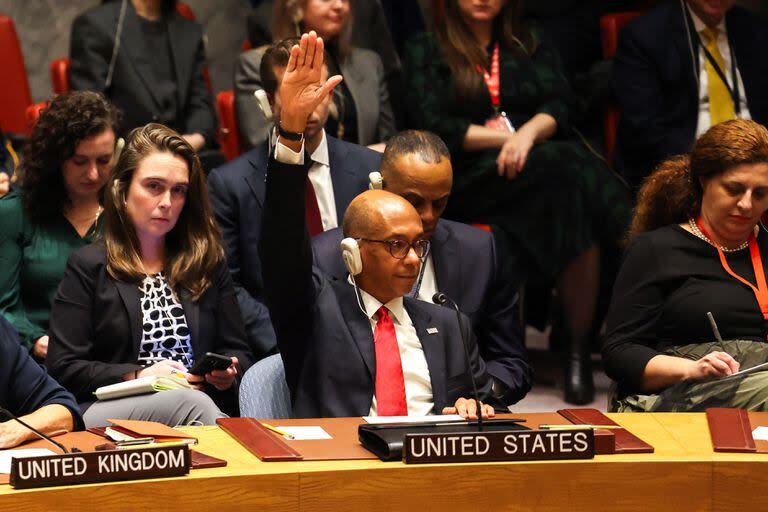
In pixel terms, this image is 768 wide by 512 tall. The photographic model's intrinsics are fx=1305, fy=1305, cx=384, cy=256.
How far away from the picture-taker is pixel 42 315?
12.4 ft

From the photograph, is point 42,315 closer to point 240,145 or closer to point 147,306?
point 147,306

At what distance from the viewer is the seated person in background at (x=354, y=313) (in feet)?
9.12

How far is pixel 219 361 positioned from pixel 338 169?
1114 millimetres

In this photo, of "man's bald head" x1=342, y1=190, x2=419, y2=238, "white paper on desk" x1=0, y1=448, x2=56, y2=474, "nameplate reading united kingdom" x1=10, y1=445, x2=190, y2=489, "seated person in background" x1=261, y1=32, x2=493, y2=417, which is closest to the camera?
"nameplate reading united kingdom" x1=10, y1=445, x2=190, y2=489

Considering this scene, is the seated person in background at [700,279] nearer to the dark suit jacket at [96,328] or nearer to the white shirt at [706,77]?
the dark suit jacket at [96,328]

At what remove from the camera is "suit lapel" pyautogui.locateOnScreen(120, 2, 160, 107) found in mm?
4699

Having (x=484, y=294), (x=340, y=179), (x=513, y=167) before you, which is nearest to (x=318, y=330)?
(x=484, y=294)

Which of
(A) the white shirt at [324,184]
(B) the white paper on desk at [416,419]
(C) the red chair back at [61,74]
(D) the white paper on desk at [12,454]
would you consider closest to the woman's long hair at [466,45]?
(A) the white shirt at [324,184]

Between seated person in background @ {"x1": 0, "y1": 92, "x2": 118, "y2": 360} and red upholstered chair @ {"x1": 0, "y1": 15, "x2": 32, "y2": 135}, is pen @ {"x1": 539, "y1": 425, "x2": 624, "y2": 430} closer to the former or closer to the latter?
seated person in background @ {"x1": 0, "y1": 92, "x2": 118, "y2": 360}

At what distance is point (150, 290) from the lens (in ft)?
11.2

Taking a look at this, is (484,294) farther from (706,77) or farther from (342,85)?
(706,77)

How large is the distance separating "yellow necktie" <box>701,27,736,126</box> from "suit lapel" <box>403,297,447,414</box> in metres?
2.21

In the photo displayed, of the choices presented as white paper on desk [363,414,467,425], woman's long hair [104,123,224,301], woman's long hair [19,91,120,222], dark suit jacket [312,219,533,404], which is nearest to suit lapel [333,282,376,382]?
white paper on desk [363,414,467,425]

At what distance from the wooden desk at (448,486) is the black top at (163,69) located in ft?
8.00
